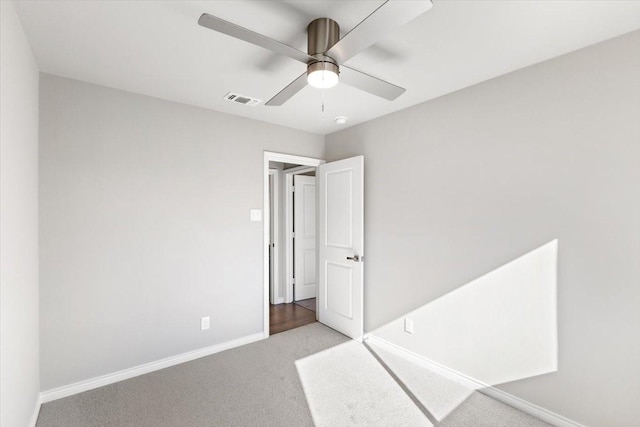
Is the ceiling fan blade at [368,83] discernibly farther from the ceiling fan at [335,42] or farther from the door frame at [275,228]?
the door frame at [275,228]

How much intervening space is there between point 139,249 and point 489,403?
3069 millimetres

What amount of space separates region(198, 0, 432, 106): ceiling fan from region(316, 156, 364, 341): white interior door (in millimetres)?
1583

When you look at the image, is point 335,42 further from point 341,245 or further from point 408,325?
point 408,325

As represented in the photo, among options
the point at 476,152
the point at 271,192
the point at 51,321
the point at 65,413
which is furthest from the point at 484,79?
the point at 65,413

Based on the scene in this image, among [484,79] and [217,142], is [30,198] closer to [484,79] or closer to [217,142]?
[217,142]

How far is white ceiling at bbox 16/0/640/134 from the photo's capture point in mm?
1550

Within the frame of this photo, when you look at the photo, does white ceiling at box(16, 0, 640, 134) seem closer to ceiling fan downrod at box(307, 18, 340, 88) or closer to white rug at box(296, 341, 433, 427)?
ceiling fan downrod at box(307, 18, 340, 88)

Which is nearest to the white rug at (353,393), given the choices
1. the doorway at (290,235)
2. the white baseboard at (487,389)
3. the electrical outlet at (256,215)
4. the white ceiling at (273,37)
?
the white baseboard at (487,389)

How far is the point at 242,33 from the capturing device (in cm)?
135

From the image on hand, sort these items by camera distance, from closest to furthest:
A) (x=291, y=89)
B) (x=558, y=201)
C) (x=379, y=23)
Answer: (x=379, y=23), (x=291, y=89), (x=558, y=201)

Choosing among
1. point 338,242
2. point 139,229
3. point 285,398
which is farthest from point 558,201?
point 139,229

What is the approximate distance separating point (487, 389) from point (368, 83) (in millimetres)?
2454

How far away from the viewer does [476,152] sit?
2471 millimetres

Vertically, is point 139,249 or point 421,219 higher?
point 421,219
